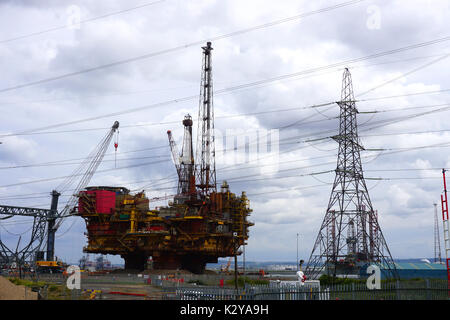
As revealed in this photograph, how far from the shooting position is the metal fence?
32.6 meters

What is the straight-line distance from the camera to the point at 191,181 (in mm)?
102250

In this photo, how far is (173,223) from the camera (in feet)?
284

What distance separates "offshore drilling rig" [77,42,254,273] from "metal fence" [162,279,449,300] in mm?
47937

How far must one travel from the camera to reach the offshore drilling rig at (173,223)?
84.4m

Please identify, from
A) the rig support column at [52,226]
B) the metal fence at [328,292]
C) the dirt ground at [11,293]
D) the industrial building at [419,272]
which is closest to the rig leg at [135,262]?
the rig support column at [52,226]

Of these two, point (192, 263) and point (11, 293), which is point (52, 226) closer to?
point (192, 263)

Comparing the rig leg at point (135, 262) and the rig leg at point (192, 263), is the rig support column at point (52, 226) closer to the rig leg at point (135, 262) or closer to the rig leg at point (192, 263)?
the rig leg at point (135, 262)

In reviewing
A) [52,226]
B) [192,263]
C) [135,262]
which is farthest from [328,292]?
[52,226]

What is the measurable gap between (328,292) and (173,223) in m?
56.9

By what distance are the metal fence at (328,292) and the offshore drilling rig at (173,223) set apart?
157 ft

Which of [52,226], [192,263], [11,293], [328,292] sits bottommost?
[11,293]
